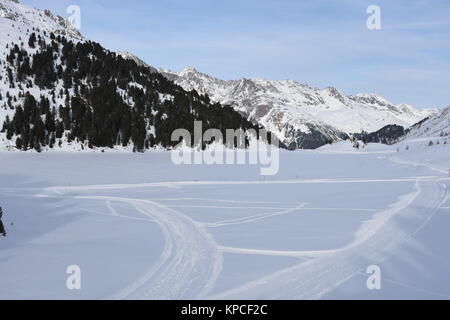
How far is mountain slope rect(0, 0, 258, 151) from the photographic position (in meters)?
69.6

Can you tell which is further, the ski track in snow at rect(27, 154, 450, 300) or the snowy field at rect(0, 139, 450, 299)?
the snowy field at rect(0, 139, 450, 299)

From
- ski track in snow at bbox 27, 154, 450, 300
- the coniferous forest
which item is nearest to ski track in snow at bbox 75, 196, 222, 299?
ski track in snow at bbox 27, 154, 450, 300

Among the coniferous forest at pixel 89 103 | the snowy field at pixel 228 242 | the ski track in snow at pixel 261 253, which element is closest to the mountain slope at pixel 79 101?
the coniferous forest at pixel 89 103

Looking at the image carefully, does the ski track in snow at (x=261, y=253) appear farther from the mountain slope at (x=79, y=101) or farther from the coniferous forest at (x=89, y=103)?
the mountain slope at (x=79, y=101)

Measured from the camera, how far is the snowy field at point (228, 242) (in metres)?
9.45

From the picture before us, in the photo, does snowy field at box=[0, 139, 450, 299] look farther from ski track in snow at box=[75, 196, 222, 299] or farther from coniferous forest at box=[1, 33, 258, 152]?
coniferous forest at box=[1, 33, 258, 152]

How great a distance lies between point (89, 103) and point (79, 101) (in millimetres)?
2319

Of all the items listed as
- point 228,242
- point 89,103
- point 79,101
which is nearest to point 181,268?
point 228,242

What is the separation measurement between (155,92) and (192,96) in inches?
617

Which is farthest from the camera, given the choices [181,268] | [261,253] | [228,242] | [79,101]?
[79,101]

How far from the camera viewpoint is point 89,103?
3147 inches

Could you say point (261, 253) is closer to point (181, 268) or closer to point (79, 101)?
point (181, 268)
